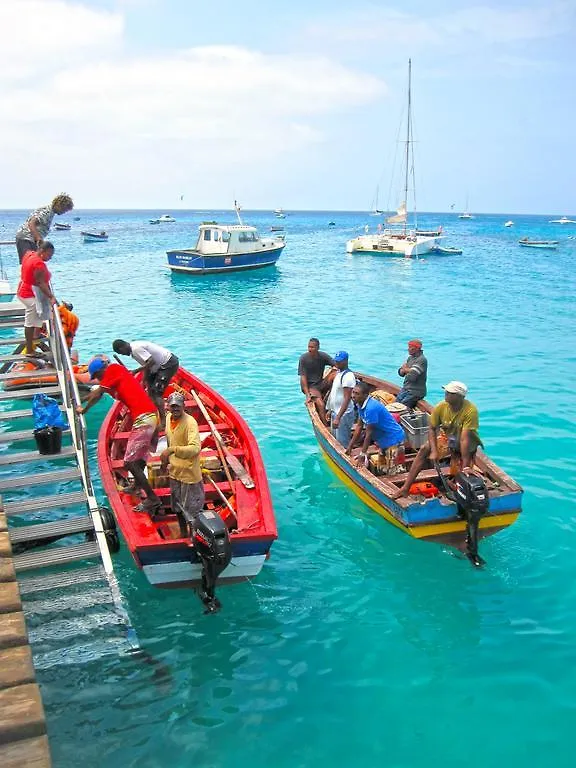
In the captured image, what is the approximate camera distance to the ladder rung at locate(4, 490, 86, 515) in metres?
7.78

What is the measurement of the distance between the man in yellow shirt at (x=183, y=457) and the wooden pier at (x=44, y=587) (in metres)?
1.11

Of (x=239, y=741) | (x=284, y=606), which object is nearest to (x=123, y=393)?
(x=284, y=606)

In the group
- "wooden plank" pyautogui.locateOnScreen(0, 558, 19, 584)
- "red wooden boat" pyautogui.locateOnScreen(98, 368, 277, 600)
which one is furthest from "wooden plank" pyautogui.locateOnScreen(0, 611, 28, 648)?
"red wooden boat" pyautogui.locateOnScreen(98, 368, 277, 600)

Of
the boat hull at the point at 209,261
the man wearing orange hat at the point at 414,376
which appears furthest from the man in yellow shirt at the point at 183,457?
the boat hull at the point at 209,261

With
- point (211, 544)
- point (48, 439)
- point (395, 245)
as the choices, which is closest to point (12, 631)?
point (211, 544)

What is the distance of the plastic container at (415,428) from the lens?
394 inches

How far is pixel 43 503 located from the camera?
7.89m

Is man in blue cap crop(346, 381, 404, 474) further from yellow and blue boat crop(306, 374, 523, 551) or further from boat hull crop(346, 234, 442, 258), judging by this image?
boat hull crop(346, 234, 442, 258)

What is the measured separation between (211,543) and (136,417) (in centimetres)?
244

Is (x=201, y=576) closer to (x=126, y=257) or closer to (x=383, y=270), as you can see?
(x=383, y=270)

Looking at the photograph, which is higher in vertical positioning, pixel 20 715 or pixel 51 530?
pixel 20 715

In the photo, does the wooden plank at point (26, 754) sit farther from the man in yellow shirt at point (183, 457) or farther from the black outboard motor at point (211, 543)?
the man in yellow shirt at point (183, 457)

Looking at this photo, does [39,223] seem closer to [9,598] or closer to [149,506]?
[149,506]

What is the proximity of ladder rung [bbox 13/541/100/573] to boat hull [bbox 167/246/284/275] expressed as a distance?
31.9 metres
